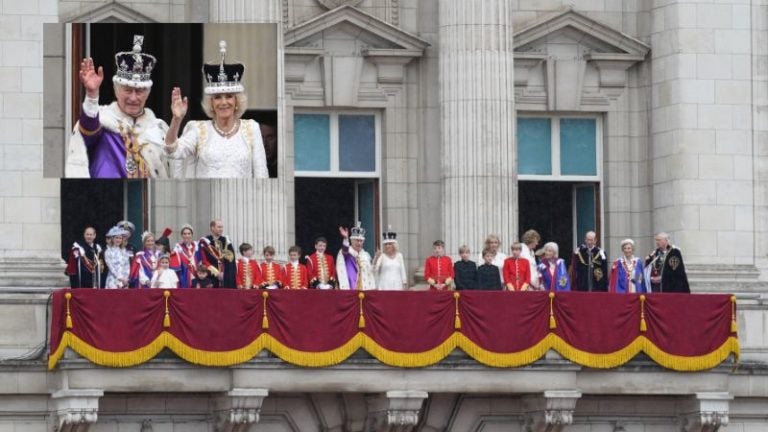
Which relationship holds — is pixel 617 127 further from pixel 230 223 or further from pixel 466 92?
pixel 230 223

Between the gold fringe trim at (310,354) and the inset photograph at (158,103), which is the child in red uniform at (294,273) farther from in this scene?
the inset photograph at (158,103)

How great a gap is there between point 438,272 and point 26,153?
898cm

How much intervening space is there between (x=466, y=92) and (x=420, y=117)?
228 centimetres

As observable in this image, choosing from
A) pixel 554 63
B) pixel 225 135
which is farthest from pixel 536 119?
pixel 225 135

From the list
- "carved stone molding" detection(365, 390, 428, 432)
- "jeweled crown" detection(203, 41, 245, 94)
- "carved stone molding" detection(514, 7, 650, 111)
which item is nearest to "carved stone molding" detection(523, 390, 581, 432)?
"carved stone molding" detection(365, 390, 428, 432)

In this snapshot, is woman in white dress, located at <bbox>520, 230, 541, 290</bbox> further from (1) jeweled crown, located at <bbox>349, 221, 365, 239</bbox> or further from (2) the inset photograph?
(2) the inset photograph

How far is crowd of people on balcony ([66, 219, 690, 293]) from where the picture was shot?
70562 millimetres

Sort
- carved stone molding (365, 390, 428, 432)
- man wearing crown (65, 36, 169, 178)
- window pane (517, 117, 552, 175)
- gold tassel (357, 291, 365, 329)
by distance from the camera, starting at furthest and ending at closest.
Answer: window pane (517, 117, 552, 175) < man wearing crown (65, 36, 169, 178) < carved stone molding (365, 390, 428, 432) < gold tassel (357, 291, 365, 329)

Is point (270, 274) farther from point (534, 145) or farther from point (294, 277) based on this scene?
point (534, 145)

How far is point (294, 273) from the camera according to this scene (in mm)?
71688

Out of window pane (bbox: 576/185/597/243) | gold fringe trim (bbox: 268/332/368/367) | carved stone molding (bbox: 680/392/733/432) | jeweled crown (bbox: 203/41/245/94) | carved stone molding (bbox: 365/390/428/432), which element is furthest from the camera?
window pane (bbox: 576/185/597/243)

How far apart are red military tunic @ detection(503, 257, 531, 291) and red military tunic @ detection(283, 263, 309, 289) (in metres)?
4.22

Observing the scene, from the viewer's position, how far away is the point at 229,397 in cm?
6988

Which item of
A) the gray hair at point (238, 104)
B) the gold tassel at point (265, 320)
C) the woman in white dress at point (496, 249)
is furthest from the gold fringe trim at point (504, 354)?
the gray hair at point (238, 104)
